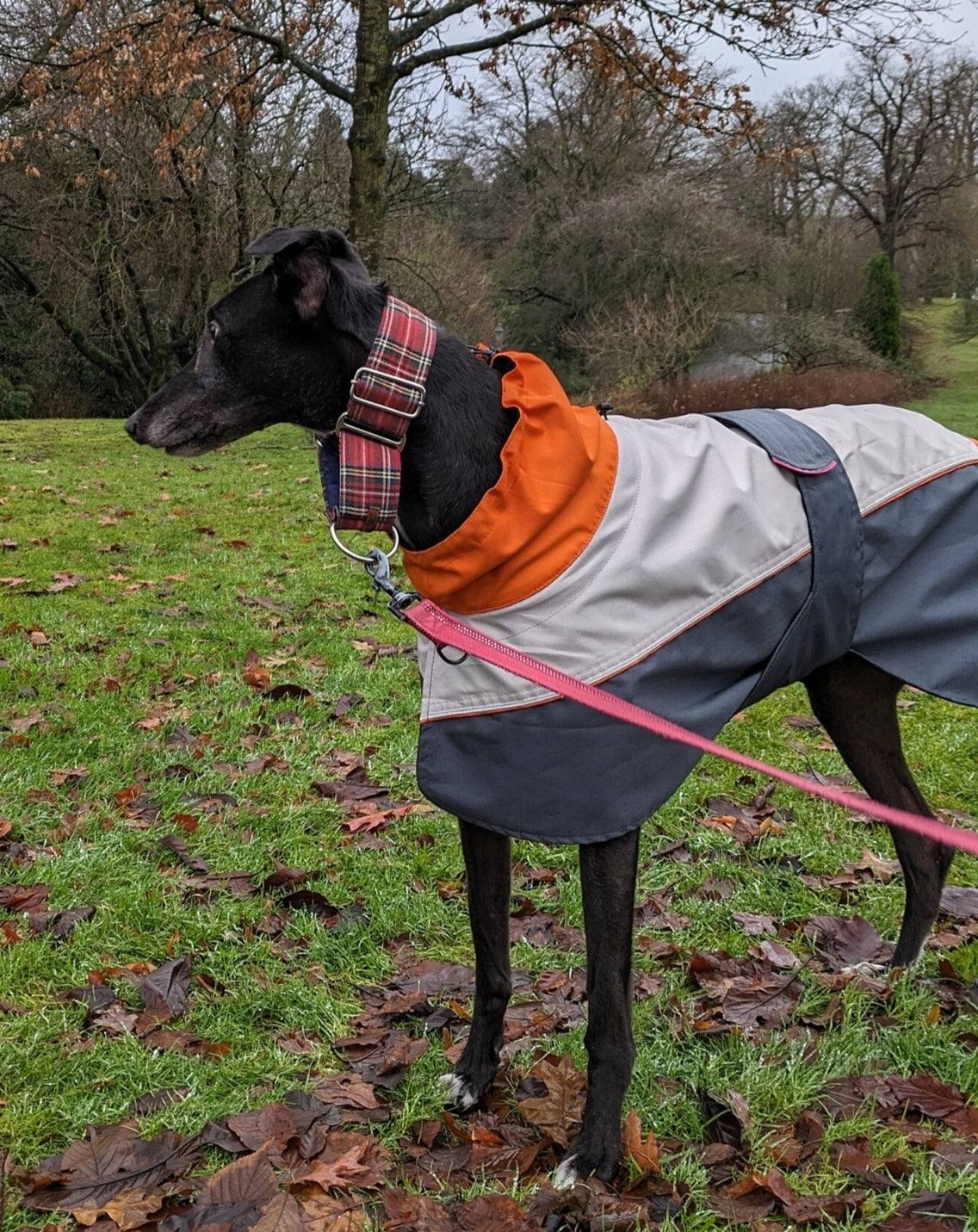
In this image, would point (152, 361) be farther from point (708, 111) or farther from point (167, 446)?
point (167, 446)

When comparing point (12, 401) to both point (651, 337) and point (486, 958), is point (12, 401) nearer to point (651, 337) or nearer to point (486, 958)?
point (651, 337)

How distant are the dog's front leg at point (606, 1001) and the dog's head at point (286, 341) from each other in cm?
130

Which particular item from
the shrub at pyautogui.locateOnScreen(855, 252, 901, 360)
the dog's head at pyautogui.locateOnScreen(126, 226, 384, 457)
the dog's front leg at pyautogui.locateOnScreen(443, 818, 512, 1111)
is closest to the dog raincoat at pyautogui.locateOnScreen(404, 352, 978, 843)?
the dog's front leg at pyautogui.locateOnScreen(443, 818, 512, 1111)

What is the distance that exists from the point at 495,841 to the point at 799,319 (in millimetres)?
22999

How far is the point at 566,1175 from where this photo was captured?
2418 mm

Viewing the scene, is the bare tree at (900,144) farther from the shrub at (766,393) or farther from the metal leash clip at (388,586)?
the metal leash clip at (388,586)

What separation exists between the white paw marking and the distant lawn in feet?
69.1

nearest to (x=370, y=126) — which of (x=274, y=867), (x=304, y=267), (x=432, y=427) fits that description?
(x=274, y=867)

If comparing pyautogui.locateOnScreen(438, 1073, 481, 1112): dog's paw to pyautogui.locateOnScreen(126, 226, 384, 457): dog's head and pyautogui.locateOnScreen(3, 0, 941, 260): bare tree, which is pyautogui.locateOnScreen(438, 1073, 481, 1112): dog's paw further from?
pyautogui.locateOnScreen(3, 0, 941, 260): bare tree

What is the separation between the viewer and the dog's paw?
270cm

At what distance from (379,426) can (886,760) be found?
6.38ft

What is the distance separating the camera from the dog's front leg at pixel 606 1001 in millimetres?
2369

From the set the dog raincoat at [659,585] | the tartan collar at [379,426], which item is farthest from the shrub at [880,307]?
the tartan collar at [379,426]

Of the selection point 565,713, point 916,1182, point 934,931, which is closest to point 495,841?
point 565,713
